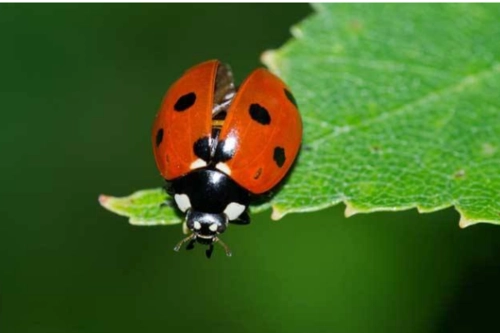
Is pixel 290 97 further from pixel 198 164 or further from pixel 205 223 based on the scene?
pixel 205 223

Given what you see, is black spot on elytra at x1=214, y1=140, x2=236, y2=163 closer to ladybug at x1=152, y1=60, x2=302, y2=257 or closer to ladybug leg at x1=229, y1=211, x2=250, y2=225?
ladybug at x1=152, y1=60, x2=302, y2=257

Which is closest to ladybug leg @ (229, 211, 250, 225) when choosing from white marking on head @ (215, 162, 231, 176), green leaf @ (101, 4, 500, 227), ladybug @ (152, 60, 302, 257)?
ladybug @ (152, 60, 302, 257)

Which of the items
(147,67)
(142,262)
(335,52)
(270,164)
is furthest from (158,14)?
(270,164)

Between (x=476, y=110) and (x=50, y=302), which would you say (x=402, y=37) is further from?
(x=50, y=302)

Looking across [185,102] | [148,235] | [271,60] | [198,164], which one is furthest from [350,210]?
[148,235]

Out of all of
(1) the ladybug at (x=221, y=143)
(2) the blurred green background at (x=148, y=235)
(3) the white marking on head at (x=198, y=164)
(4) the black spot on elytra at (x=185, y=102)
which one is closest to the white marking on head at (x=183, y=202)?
(1) the ladybug at (x=221, y=143)

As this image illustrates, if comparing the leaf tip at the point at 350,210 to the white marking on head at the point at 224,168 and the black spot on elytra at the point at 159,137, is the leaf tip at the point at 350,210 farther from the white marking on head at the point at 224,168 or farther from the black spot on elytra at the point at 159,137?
the black spot on elytra at the point at 159,137

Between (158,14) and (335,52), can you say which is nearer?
(335,52)

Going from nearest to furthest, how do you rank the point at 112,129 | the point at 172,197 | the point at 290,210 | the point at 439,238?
the point at 290,210
the point at 172,197
the point at 439,238
the point at 112,129
